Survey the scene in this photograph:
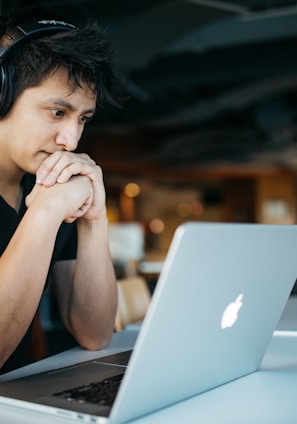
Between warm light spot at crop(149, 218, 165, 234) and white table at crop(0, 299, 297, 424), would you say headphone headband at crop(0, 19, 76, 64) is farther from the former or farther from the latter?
warm light spot at crop(149, 218, 165, 234)

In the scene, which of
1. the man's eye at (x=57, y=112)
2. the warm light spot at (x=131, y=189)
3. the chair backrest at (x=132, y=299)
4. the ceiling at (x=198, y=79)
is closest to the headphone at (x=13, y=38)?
the man's eye at (x=57, y=112)

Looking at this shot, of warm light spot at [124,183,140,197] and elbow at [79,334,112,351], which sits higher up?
elbow at [79,334,112,351]

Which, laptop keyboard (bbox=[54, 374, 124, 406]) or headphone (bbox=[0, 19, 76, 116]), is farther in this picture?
headphone (bbox=[0, 19, 76, 116])

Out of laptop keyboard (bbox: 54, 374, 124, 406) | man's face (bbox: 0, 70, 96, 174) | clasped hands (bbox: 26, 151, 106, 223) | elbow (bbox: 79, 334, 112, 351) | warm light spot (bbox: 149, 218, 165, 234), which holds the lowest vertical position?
warm light spot (bbox: 149, 218, 165, 234)

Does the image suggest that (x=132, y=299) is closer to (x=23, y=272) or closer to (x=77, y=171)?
(x=77, y=171)

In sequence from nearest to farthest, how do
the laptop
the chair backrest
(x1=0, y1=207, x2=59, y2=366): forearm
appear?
the laptop
(x1=0, y1=207, x2=59, y2=366): forearm
the chair backrest

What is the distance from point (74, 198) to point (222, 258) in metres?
0.52

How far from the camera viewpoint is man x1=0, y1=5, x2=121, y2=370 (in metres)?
1.29

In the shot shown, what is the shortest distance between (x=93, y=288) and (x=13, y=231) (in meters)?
0.26

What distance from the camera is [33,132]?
148 cm

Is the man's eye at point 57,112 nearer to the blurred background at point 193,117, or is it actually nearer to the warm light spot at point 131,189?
the blurred background at point 193,117

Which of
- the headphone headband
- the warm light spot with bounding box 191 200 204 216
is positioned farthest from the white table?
the warm light spot with bounding box 191 200 204 216

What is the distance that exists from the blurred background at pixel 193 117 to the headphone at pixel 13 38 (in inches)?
16.0

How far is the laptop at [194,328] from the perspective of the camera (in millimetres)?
901
